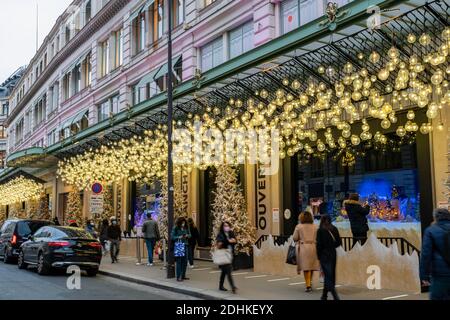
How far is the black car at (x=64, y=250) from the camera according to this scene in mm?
16000

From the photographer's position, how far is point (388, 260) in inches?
470

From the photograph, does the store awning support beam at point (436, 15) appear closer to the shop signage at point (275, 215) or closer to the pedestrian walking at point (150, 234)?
the shop signage at point (275, 215)

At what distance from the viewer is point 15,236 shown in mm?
20672

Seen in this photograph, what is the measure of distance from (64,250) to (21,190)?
98.6 feet

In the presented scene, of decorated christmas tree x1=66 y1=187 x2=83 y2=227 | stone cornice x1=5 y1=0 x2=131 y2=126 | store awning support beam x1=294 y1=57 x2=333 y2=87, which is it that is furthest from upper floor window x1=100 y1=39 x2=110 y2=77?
store awning support beam x1=294 y1=57 x2=333 y2=87

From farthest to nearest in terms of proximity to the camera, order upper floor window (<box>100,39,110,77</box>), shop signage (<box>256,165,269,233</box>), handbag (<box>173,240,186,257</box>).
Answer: upper floor window (<box>100,39,110,77</box>) < shop signage (<box>256,165,269,233</box>) < handbag (<box>173,240,186,257</box>)

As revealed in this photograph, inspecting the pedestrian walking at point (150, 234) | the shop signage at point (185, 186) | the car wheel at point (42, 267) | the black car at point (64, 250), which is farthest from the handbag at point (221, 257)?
the shop signage at point (185, 186)

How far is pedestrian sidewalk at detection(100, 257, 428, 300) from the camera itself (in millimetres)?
11367

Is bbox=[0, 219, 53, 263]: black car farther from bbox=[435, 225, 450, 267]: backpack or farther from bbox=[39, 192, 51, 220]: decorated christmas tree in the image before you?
bbox=[435, 225, 450, 267]: backpack

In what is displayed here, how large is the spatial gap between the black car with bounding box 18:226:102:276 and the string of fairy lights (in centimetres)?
477

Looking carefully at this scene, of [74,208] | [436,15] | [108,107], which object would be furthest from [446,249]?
[108,107]

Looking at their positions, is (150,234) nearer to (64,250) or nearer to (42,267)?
(64,250)

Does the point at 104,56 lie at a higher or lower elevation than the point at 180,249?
higher

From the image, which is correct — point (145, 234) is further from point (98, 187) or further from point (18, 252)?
point (18, 252)
